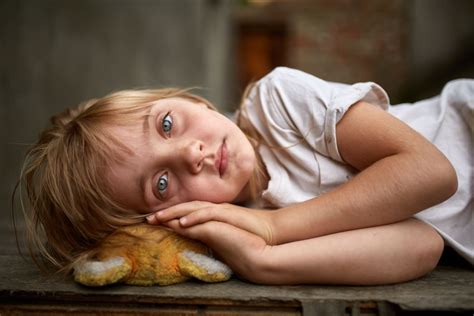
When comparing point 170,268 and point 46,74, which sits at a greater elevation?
point 46,74

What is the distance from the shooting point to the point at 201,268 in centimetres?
126

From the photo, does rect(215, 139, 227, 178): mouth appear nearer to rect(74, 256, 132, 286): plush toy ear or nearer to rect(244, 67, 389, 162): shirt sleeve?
rect(244, 67, 389, 162): shirt sleeve

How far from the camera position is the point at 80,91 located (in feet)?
9.78

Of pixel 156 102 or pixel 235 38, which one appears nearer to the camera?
pixel 156 102

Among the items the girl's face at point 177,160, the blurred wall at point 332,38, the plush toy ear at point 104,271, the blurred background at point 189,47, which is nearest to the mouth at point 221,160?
the girl's face at point 177,160

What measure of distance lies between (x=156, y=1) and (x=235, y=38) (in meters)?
4.25

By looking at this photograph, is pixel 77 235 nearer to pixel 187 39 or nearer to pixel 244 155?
pixel 244 155

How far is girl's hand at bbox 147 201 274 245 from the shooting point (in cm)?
129

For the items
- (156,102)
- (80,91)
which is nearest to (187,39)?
(80,91)

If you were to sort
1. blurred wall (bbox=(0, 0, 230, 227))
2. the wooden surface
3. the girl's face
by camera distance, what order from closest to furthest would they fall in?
1. the wooden surface
2. the girl's face
3. blurred wall (bbox=(0, 0, 230, 227))

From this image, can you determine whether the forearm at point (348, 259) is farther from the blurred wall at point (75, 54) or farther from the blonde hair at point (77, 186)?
the blurred wall at point (75, 54)

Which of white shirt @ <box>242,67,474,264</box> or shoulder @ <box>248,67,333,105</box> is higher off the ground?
shoulder @ <box>248,67,333,105</box>

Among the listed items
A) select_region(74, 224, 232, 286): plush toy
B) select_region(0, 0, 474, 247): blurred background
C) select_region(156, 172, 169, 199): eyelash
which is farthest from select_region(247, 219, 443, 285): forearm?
select_region(0, 0, 474, 247): blurred background

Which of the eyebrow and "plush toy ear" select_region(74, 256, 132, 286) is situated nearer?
"plush toy ear" select_region(74, 256, 132, 286)
